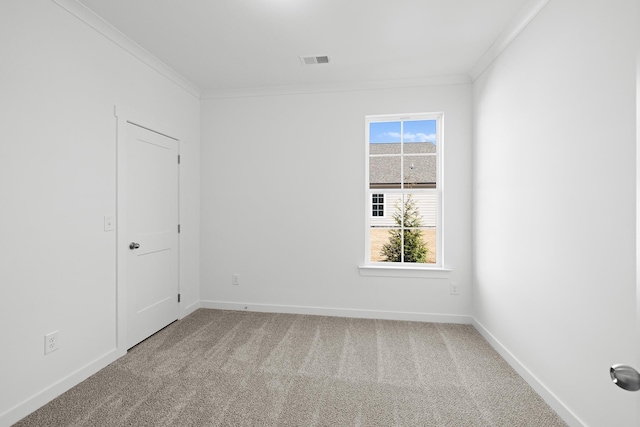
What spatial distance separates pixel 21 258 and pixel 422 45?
3347mm

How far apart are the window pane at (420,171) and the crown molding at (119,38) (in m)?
2.68

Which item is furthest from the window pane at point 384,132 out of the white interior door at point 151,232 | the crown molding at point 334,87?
the white interior door at point 151,232

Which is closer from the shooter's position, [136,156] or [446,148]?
[136,156]

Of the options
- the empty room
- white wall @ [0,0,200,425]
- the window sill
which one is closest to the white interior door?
the empty room

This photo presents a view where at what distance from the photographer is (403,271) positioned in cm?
358

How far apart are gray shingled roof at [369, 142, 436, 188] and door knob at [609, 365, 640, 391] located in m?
3.12

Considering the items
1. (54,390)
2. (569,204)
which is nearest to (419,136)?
(569,204)

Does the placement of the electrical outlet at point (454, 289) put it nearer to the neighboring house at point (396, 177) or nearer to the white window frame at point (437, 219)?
the white window frame at point (437, 219)

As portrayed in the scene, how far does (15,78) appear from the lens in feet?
6.10

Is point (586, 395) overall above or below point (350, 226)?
below

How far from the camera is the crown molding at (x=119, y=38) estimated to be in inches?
87.0

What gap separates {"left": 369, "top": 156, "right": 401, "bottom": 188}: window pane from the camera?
3.69m

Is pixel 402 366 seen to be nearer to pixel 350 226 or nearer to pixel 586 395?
pixel 586 395

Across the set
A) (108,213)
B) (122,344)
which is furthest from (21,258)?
(122,344)
